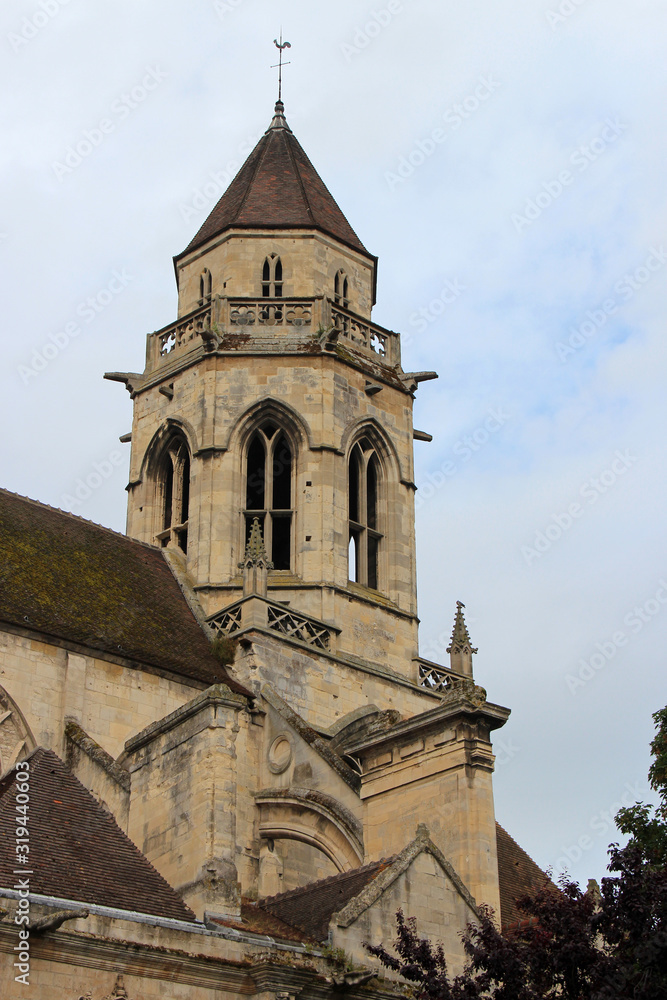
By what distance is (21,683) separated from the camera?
1991 centimetres

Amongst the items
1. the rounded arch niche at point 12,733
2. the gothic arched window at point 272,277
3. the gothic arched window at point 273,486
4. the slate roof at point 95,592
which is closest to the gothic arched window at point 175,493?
the slate roof at point 95,592

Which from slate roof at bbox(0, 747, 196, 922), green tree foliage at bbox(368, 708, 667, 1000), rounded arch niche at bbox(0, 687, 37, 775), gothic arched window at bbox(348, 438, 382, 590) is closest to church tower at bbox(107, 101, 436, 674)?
gothic arched window at bbox(348, 438, 382, 590)

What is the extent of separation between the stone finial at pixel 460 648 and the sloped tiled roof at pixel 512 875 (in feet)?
10.5

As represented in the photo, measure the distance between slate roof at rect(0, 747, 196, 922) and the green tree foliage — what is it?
7.53 feet

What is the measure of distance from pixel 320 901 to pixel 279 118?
2063 centimetres

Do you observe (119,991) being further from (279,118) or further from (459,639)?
(279,118)

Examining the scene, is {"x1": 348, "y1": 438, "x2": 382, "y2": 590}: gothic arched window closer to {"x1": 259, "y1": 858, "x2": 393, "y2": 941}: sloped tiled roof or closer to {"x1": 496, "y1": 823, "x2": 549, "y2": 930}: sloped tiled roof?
{"x1": 496, "y1": 823, "x2": 549, "y2": 930}: sloped tiled roof

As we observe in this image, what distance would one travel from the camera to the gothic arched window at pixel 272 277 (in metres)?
27.8

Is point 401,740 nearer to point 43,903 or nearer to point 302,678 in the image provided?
point 302,678

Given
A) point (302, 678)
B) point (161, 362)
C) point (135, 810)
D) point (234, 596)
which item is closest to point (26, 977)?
point (135, 810)

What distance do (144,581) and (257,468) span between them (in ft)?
11.7

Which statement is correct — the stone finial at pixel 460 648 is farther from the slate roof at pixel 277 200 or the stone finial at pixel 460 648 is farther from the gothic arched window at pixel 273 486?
the slate roof at pixel 277 200

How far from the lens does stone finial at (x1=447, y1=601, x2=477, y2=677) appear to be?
2645 cm

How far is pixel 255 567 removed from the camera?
938 inches
